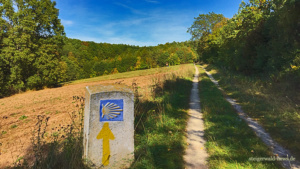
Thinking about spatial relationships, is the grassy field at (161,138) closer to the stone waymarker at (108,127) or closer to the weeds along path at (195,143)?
the weeds along path at (195,143)

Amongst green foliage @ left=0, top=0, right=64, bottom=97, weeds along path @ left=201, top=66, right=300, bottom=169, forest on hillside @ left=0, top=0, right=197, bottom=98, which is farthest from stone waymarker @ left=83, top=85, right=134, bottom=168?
green foliage @ left=0, top=0, right=64, bottom=97

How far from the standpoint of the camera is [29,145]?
595cm

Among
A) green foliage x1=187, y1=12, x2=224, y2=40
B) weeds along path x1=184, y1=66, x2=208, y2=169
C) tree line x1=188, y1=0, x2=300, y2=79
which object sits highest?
green foliage x1=187, y1=12, x2=224, y2=40

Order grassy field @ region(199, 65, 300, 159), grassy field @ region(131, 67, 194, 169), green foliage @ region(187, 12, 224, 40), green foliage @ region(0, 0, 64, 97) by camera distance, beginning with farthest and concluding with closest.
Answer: green foliage @ region(187, 12, 224, 40) < green foliage @ region(0, 0, 64, 97) < grassy field @ region(199, 65, 300, 159) < grassy field @ region(131, 67, 194, 169)

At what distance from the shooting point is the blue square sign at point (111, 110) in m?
3.44

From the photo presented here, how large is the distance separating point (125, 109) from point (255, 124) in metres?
4.89

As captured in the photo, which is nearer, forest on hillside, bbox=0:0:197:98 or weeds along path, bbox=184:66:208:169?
weeds along path, bbox=184:66:208:169

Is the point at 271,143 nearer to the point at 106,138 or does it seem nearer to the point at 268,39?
the point at 106,138

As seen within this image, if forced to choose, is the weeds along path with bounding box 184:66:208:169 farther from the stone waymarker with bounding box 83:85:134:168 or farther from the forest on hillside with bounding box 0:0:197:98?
the forest on hillside with bounding box 0:0:197:98

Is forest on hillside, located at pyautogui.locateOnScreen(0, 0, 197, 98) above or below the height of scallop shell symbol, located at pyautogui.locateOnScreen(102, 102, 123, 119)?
above

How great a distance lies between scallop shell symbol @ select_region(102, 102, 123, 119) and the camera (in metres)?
3.45

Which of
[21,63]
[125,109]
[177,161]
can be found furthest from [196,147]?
[21,63]

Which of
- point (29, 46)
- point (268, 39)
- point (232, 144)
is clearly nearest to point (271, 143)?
point (232, 144)

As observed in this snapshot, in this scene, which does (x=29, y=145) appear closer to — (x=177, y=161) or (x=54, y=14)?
(x=177, y=161)
